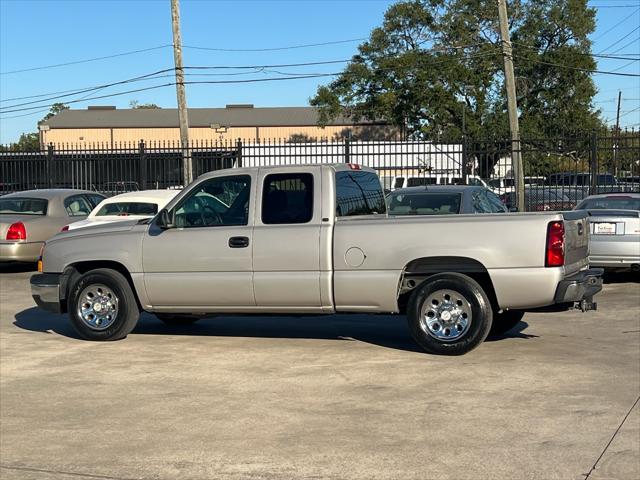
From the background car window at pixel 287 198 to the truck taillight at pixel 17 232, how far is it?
820cm

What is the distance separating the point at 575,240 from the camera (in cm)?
893

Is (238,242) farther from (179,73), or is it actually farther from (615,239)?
(179,73)

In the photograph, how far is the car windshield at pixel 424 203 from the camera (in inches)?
517

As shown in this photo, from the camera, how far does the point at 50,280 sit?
399 inches

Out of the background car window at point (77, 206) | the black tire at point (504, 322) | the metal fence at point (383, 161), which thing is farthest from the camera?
the metal fence at point (383, 161)

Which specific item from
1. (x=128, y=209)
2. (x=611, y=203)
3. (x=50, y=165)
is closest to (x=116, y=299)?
(x=128, y=209)

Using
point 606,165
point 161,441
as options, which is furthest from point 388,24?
point 161,441

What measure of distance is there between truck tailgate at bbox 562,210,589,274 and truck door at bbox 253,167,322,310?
7.70 ft

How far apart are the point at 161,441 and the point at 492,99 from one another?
2115 inches

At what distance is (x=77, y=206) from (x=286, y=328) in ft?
26.8

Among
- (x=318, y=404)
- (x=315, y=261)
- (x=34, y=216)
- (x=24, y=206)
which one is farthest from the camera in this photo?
(x=24, y=206)

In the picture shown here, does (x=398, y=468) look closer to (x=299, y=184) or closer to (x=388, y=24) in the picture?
(x=299, y=184)

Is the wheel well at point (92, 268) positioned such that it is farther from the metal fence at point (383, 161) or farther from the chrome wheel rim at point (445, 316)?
the metal fence at point (383, 161)

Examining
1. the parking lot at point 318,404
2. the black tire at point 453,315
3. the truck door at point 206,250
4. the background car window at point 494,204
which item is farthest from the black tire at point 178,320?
the background car window at point 494,204
